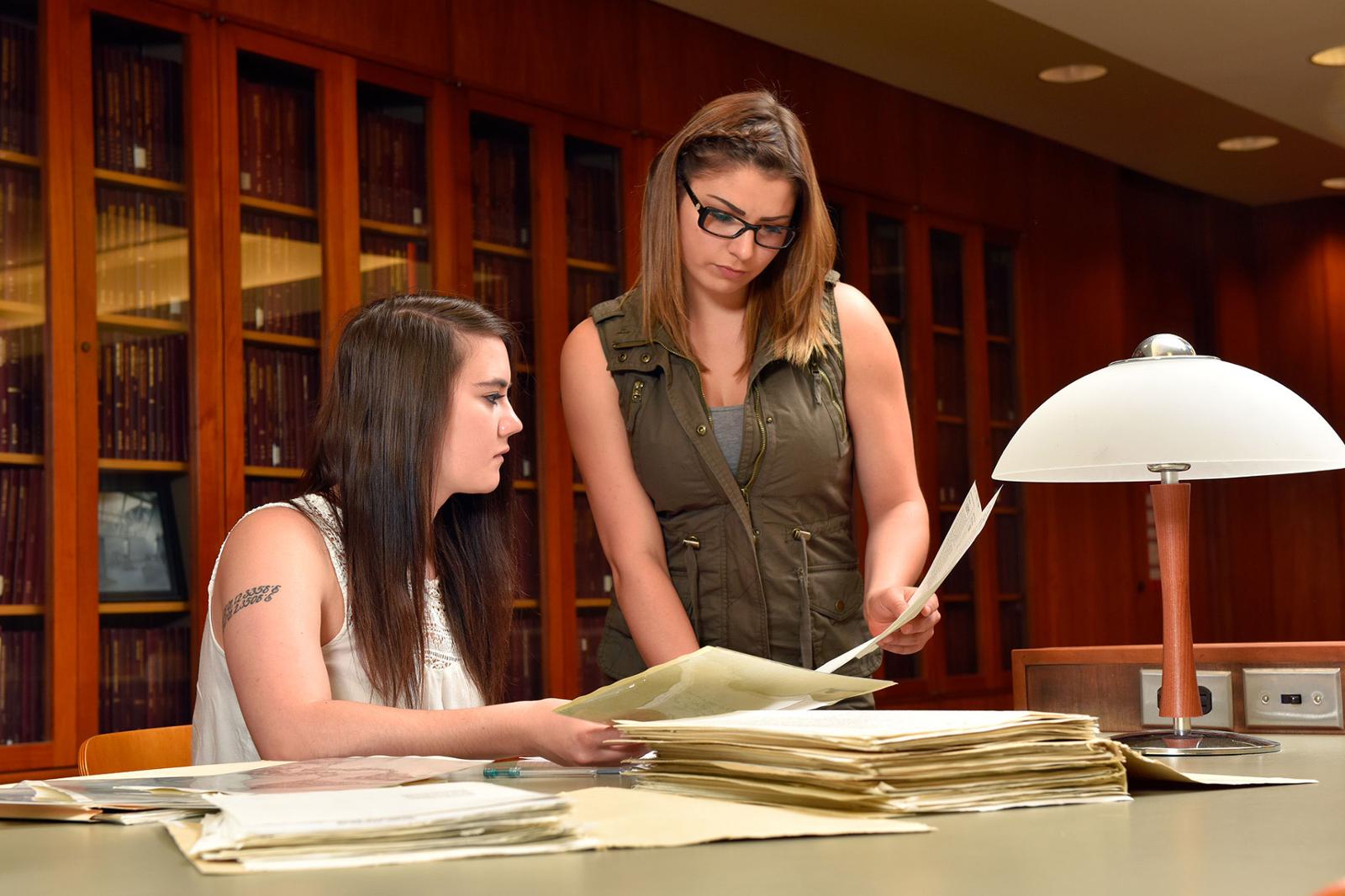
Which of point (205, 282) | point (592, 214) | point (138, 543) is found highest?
point (592, 214)

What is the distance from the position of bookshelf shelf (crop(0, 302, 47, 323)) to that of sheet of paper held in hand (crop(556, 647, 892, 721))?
2.30m

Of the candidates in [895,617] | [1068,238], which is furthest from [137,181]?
[1068,238]

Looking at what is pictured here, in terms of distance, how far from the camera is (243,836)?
750mm

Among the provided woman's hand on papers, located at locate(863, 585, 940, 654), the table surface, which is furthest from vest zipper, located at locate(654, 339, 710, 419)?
the table surface

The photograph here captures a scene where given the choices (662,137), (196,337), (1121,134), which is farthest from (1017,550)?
(196,337)

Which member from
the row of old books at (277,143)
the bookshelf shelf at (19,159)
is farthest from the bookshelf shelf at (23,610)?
the row of old books at (277,143)

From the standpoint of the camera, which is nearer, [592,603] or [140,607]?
[140,607]

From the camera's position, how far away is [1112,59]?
5.39m

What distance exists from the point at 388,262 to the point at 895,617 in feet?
7.82

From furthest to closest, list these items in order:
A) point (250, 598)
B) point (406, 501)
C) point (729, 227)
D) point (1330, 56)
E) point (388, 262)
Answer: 1. point (1330, 56)
2. point (388, 262)
3. point (729, 227)
4. point (406, 501)
5. point (250, 598)

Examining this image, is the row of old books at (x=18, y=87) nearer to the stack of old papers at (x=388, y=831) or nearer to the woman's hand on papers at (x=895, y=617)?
the woman's hand on papers at (x=895, y=617)

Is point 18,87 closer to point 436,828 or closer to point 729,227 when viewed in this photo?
point 729,227

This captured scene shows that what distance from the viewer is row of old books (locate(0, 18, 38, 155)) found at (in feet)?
10.0

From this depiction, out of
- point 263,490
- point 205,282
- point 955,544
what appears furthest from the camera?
point 263,490
